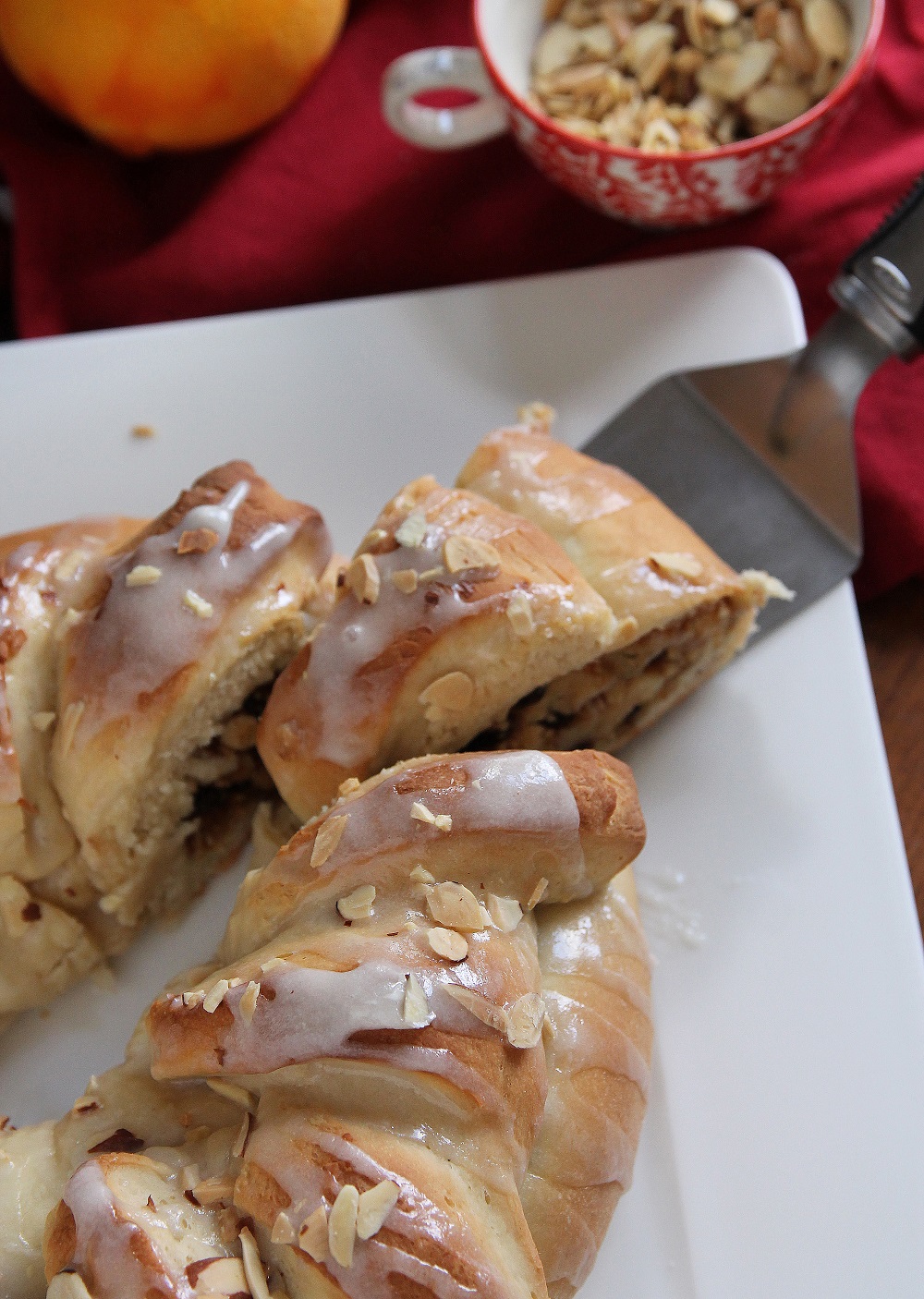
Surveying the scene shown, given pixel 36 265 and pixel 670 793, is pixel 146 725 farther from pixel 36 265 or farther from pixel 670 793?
pixel 36 265

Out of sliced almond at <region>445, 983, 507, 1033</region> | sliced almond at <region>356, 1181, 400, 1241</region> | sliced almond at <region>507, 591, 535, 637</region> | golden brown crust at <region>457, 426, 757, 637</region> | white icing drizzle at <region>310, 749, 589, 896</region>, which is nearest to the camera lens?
sliced almond at <region>356, 1181, 400, 1241</region>

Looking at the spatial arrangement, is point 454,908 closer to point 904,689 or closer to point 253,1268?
point 253,1268

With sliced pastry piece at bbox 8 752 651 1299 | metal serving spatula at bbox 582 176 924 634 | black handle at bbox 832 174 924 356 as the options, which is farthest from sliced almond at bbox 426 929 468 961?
black handle at bbox 832 174 924 356

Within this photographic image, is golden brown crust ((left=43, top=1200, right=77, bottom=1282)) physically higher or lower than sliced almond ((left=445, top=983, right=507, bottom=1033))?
lower

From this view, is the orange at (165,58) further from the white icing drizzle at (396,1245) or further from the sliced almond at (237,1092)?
the white icing drizzle at (396,1245)

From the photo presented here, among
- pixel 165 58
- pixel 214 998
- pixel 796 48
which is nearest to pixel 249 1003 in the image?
pixel 214 998

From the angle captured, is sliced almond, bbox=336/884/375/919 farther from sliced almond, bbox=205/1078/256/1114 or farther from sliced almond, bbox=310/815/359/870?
sliced almond, bbox=205/1078/256/1114

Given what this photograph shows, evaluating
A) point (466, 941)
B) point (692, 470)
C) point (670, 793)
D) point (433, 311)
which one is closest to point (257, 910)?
point (466, 941)
